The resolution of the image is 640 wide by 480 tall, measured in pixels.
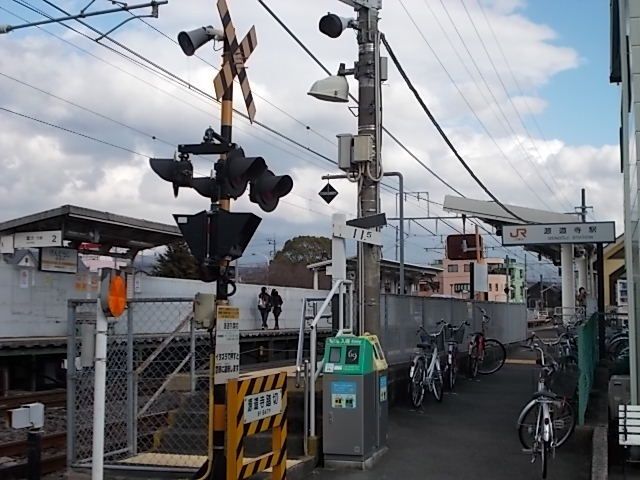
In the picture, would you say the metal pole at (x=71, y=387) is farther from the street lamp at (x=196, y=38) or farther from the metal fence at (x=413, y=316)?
the metal fence at (x=413, y=316)

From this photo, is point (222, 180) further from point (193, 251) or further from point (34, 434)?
point (34, 434)

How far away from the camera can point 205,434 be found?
9539 millimetres

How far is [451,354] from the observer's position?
47.8ft

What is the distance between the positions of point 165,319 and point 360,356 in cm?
1477

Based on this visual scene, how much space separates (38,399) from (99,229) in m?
5.93

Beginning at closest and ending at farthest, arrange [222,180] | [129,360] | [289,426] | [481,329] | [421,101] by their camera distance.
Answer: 1. [222,180]
2. [129,360]
3. [289,426]
4. [421,101]
5. [481,329]

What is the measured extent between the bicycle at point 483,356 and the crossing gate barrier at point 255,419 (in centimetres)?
1012

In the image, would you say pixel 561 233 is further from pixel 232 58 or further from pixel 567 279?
pixel 567 279

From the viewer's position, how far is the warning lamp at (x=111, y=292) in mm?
5441

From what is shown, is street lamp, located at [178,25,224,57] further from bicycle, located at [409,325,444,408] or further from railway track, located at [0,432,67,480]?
bicycle, located at [409,325,444,408]

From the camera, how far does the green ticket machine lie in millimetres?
8445

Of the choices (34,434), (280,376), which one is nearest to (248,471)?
(280,376)

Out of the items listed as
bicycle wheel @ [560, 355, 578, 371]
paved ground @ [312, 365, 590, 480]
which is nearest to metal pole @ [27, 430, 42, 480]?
paved ground @ [312, 365, 590, 480]

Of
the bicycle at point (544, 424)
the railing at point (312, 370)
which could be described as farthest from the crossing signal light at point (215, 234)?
the bicycle at point (544, 424)
